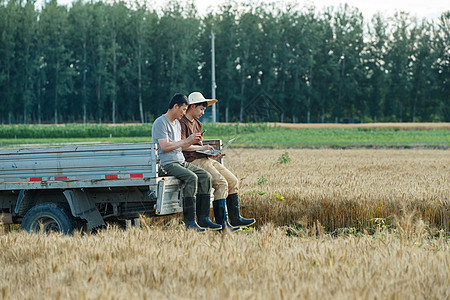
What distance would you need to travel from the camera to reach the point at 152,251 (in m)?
5.52

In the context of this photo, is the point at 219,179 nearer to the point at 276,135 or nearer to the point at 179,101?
the point at 179,101

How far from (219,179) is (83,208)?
1.92 metres

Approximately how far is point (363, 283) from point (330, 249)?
1.24 m

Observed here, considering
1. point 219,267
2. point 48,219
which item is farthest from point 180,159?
point 219,267

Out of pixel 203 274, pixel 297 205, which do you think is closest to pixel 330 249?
pixel 203 274

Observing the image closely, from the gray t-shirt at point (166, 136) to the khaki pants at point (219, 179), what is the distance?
35cm

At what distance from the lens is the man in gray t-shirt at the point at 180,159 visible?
7770 millimetres

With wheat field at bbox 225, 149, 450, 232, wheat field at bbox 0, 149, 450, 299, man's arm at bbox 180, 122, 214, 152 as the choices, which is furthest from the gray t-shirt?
wheat field at bbox 225, 149, 450, 232

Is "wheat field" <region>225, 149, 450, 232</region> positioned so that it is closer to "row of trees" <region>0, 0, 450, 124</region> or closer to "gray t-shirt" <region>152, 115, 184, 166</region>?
"gray t-shirt" <region>152, 115, 184, 166</region>

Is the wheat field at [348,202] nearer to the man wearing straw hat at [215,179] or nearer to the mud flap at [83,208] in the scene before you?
the man wearing straw hat at [215,179]

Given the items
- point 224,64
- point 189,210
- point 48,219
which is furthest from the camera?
point 224,64

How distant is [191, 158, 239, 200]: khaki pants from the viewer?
26.8 ft

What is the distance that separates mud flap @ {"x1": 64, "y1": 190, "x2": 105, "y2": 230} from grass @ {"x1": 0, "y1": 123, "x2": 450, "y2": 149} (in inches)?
961

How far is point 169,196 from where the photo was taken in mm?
7762
